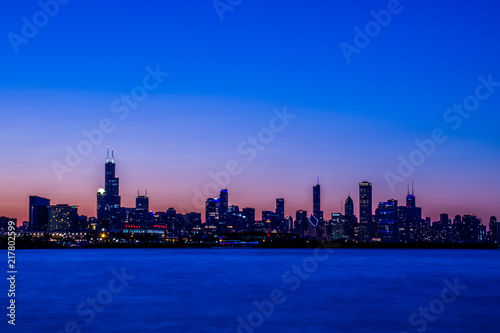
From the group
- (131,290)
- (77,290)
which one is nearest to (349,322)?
(131,290)

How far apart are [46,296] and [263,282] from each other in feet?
83.9

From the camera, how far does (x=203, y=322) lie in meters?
40.4

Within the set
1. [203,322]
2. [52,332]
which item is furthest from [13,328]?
[203,322]

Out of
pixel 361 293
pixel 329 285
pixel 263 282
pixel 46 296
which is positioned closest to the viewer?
pixel 46 296

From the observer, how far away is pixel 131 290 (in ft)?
199

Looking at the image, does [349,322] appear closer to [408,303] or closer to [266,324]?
[266,324]

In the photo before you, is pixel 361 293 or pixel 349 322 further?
pixel 361 293

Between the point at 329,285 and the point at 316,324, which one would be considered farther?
the point at 329,285

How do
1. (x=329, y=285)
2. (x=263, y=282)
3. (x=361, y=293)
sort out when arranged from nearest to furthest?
(x=361, y=293)
(x=329, y=285)
(x=263, y=282)

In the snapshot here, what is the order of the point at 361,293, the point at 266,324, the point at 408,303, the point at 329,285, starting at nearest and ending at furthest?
the point at 266,324
the point at 408,303
the point at 361,293
the point at 329,285

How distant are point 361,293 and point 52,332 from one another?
32223 mm

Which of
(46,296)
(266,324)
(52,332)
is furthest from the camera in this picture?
(46,296)

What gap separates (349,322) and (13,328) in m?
20.1

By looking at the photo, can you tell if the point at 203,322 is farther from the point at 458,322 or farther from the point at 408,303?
the point at 408,303
